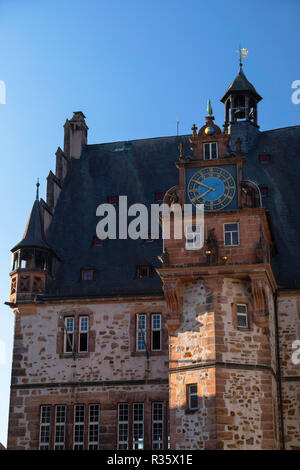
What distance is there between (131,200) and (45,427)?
1102 cm

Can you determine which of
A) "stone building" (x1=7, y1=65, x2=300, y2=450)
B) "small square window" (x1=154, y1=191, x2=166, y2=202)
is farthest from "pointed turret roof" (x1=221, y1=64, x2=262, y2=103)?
"small square window" (x1=154, y1=191, x2=166, y2=202)

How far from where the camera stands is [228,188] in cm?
3591

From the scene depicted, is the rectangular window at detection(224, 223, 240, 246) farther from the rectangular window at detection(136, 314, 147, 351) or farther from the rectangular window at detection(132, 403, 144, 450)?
the rectangular window at detection(132, 403, 144, 450)

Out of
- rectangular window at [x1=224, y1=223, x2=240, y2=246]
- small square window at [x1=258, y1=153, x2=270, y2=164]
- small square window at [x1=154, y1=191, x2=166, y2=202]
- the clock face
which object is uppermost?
small square window at [x1=258, y1=153, x2=270, y2=164]

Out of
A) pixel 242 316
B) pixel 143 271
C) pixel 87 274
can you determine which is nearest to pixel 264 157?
pixel 143 271

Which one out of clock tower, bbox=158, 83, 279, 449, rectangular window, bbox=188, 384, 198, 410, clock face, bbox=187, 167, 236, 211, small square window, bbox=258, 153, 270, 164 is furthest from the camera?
small square window, bbox=258, 153, 270, 164

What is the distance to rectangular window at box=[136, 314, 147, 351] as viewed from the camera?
3809cm

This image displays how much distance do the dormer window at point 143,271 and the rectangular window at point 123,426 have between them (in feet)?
17.8

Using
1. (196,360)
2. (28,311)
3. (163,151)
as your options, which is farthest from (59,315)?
(163,151)

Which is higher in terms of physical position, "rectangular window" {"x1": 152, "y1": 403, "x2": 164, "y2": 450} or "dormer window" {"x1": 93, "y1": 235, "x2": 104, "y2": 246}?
"dormer window" {"x1": 93, "y1": 235, "x2": 104, "y2": 246}

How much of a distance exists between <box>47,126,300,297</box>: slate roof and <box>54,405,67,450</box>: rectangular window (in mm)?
4657

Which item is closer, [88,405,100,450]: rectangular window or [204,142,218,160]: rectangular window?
[204,142,218,160]: rectangular window

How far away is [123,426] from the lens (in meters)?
37.1

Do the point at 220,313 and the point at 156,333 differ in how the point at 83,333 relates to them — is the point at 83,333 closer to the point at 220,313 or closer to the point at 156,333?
the point at 156,333
